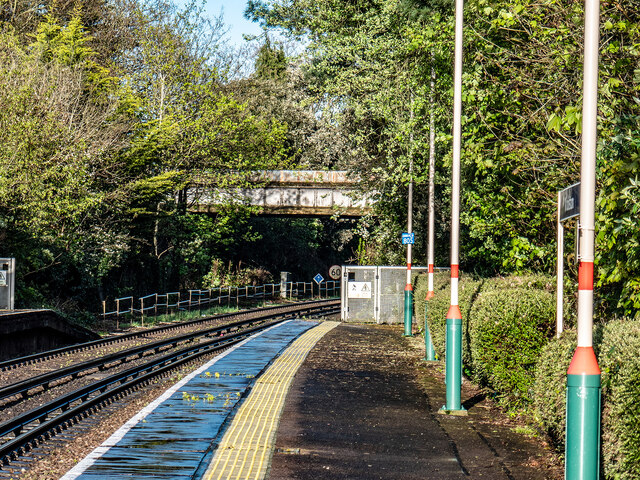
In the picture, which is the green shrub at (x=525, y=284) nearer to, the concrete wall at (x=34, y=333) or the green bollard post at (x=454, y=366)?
the green bollard post at (x=454, y=366)

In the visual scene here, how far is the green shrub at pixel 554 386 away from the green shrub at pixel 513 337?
5.30ft

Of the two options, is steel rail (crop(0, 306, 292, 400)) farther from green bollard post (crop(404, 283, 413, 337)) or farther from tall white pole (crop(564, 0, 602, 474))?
tall white pole (crop(564, 0, 602, 474))

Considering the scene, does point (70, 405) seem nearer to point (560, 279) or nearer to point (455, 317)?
point (455, 317)

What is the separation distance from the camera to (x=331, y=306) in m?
46.2

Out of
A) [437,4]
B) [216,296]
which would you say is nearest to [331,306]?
[216,296]

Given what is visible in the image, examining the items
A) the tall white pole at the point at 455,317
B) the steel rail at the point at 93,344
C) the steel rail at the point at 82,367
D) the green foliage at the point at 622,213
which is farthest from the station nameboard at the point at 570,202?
the steel rail at the point at 93,344

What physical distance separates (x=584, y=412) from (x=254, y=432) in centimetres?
421

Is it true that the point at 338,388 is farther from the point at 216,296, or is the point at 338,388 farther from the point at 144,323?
the point at 216,296

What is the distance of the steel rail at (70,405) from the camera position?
10.2m

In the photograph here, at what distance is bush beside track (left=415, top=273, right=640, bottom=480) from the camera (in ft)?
20.0

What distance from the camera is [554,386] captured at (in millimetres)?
7680

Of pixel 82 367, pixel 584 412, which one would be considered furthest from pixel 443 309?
pixel 584 412

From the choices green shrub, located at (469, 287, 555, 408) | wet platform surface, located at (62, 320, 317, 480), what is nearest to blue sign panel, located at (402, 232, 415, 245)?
wet platform surface, located at (62, 320, 317, 480)

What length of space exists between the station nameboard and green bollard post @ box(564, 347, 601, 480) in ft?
4.69
